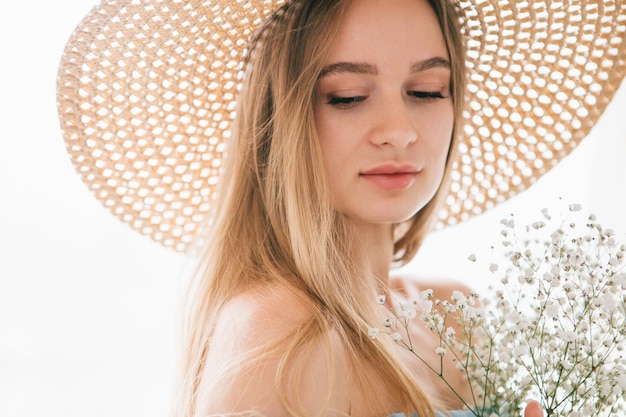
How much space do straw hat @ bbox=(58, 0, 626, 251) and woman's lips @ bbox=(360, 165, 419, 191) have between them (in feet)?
1.03

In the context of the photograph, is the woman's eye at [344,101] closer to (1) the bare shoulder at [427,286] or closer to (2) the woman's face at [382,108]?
(2) the woman's face at [382,108]

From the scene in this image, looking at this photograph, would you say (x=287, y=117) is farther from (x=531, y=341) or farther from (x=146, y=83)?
(x=531, y=341)

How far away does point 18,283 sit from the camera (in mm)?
1746

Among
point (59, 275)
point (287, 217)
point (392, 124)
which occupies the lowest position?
point (59, 275)

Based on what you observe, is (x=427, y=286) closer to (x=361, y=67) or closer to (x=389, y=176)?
(x=389, y=176)

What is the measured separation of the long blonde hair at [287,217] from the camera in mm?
1172

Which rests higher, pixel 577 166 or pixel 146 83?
pixel 146 83

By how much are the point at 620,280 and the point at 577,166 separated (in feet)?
4.90

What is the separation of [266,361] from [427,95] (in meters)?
0.51

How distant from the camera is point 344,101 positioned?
1.23 metres

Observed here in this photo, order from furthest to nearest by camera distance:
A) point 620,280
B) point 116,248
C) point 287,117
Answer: point 116,248, point 287,117, point 620,280

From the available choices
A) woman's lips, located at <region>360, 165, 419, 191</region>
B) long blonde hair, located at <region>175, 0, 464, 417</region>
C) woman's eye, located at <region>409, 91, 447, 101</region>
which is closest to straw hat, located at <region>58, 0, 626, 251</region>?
long blonde hair, located at <region>175, 0, 464, 417</region>

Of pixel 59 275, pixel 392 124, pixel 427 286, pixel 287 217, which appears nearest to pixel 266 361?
pixel 287 217

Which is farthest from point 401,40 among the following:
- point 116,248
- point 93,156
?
point 116,248
